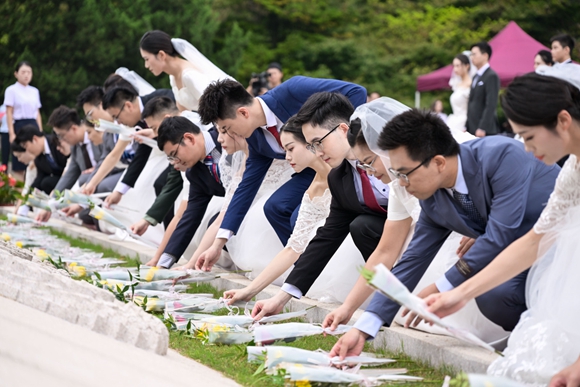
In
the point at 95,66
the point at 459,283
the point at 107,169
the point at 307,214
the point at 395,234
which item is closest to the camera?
the point at 459,283

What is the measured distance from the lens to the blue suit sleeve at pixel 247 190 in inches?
239

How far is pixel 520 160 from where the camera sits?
3.81 m

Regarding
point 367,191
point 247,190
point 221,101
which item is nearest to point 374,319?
point 367,191

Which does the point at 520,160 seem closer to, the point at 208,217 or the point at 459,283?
the point at 459,283

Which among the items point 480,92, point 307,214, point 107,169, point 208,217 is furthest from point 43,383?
point 480,92

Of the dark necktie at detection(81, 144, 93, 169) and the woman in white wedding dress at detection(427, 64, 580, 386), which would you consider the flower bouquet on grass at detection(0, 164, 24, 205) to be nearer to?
the dark necktie at detection(81, 144, 93, 169)

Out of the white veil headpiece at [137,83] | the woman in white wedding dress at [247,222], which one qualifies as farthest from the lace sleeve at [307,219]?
the white veil headpiece at [137,83]

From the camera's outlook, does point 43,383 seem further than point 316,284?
No

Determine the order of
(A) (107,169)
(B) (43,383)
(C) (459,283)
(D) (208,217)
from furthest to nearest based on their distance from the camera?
(A) (107,169)
(D) (208,217)
(C) (459,283)
(B) (43,383)

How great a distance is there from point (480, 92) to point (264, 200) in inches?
207

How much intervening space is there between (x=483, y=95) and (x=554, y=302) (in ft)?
25.9

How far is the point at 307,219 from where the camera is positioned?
5.30m

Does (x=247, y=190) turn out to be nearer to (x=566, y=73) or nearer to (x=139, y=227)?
(x=139, y=227)

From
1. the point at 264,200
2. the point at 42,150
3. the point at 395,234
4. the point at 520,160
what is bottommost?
the point at 42,150
